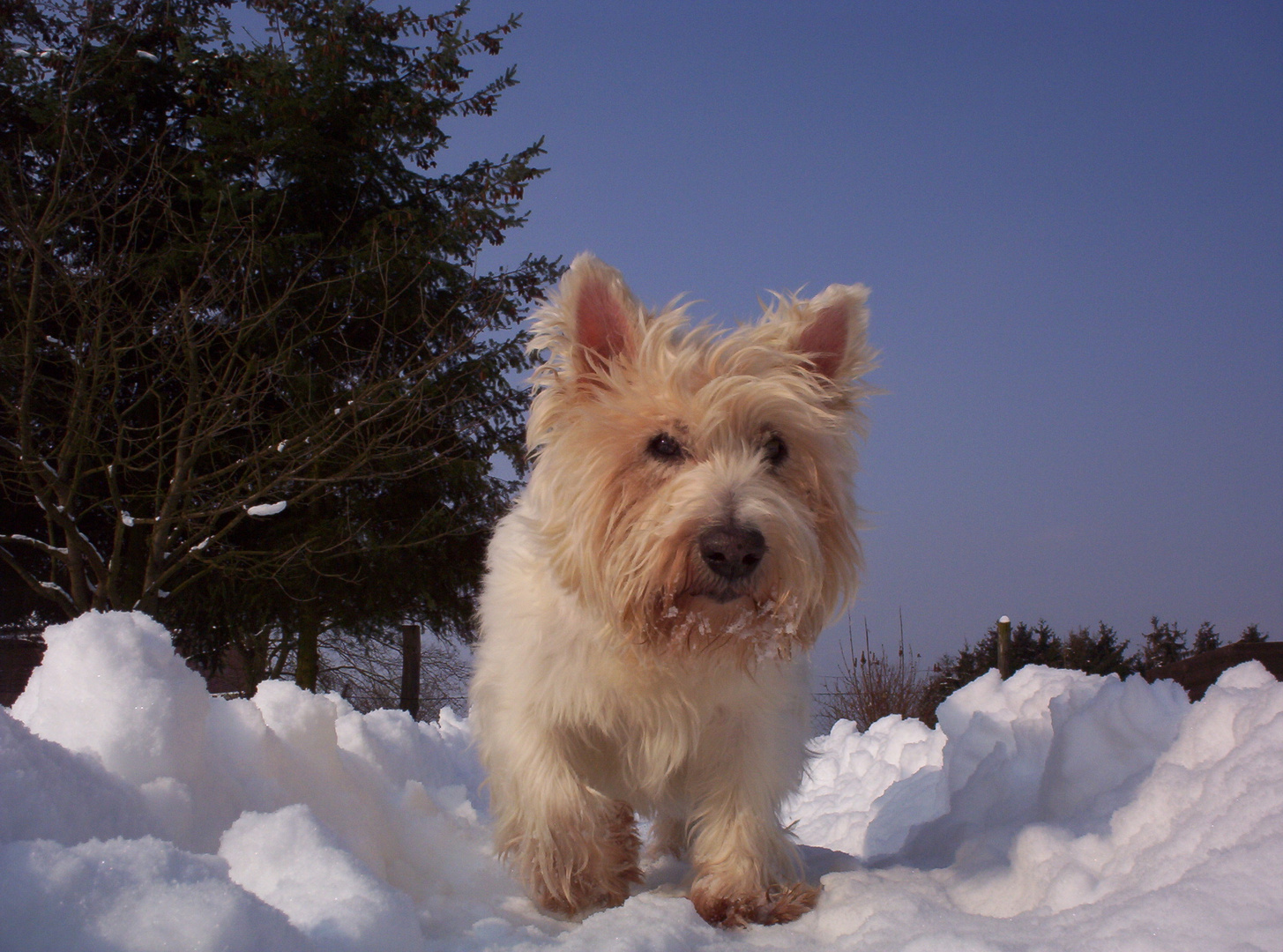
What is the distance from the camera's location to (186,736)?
2924 mm

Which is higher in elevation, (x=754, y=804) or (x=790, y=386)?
(x=790, y=386)

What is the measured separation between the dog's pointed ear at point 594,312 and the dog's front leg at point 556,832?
1466mm

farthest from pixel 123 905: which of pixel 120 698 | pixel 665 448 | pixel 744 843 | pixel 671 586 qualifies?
pixel 744 843

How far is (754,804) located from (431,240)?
14.6 m

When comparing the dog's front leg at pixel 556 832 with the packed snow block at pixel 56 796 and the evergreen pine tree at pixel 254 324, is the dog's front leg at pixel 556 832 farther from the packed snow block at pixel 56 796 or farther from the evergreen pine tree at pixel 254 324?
the evergreen pine tree at pixel 254 324

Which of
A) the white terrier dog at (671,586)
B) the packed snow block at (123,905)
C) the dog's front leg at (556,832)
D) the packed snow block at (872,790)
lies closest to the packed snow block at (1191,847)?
the white terrier dog at (671,586)

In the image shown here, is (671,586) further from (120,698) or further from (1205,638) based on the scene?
(1205,638)

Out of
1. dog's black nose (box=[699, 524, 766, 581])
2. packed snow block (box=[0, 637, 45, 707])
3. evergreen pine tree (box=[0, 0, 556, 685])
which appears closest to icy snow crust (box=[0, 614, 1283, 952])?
dog's black nose (box=[699, 524, 766, 581])

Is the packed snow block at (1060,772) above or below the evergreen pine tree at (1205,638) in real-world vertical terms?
below

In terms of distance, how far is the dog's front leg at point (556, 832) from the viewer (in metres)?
3.30

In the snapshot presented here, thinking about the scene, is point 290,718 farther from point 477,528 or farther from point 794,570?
point 477,528

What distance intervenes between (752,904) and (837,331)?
2.18 m

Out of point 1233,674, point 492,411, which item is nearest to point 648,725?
point 1233,674

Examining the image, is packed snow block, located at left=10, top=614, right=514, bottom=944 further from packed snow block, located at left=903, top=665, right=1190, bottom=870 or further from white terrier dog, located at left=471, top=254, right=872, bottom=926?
packed snow block, located at left=903, top=665, right=1190, bottom=870
